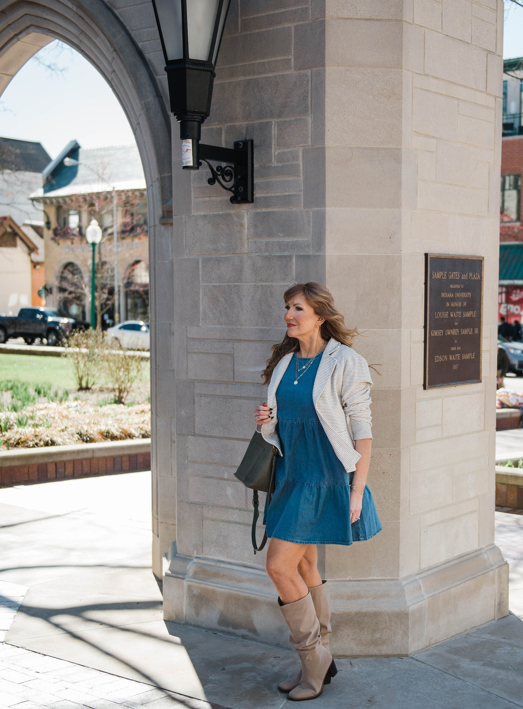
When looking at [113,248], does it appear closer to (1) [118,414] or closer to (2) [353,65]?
(1) [118,414]

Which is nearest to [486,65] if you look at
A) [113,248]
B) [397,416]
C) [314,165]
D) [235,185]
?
[314,165]

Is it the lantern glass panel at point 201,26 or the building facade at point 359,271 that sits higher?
the lantern glass panel at point 201,26

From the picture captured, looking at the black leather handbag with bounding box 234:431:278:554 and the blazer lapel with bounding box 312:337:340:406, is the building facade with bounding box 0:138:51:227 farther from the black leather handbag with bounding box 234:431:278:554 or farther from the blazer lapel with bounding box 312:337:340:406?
the blazer lapel with bounding box 312:337:340:406

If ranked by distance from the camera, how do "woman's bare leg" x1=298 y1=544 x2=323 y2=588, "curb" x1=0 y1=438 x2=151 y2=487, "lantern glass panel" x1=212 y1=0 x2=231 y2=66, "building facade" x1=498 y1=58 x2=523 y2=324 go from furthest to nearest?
"building facade" x1=498 y1=58 x2=523 y2=324 < "curb" x1=0 y1=438 x2=151 y2=487 < "lantern glass panel" x1=212 y1=0 x2=231 y2=66 < "woman's bare leg" x1=298 y1=544 x2=323 y2=588

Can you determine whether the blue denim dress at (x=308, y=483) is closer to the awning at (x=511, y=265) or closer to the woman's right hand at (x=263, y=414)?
the woman's right hand at (x=263, y=414)

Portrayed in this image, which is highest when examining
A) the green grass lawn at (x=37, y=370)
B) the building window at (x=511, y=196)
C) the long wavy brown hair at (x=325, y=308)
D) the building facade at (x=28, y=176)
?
the building facade at (x=28, y=176)

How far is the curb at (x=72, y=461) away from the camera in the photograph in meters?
9.31

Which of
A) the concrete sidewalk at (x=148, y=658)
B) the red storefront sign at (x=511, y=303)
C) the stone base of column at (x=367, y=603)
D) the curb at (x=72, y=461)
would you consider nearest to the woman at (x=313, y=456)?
the concrete sidewalk at (x=148, y=658)

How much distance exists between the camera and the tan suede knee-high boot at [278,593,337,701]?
4.07 m

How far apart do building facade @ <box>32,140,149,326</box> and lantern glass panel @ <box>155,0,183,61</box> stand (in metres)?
34.7

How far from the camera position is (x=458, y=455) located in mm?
5238

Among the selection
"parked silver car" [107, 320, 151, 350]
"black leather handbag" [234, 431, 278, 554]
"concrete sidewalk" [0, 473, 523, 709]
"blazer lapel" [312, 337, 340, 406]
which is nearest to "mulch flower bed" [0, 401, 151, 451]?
"concrete sidewalk" [0, 473, 523, 709]

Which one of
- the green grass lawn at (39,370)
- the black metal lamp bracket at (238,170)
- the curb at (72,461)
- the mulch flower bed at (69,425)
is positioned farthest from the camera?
the green grass lawn at (39,370)

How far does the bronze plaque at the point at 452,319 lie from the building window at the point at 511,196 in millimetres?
29845
